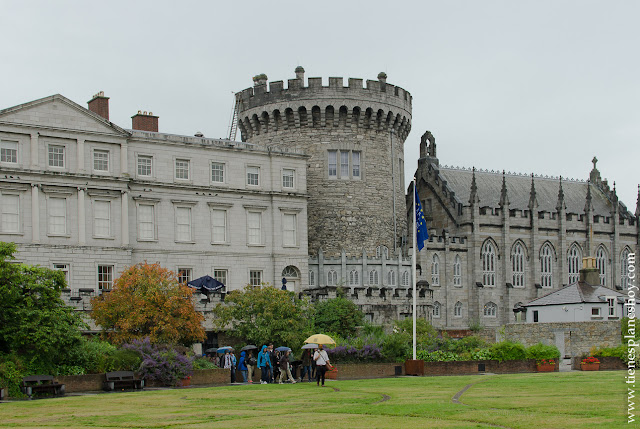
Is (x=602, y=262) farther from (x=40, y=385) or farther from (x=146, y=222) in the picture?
(x=40, y=385)

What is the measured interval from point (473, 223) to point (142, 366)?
136 feet

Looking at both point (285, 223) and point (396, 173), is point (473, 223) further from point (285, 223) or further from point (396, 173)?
point (285, 223)

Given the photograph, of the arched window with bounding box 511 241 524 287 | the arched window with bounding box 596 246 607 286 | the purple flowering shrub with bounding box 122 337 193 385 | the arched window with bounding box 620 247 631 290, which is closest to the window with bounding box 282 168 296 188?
the arched window with bounding box 511 241 524 287

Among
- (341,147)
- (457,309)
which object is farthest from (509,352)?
(457,309)

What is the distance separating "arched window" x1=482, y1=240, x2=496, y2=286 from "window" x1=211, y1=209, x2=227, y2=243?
23.4m

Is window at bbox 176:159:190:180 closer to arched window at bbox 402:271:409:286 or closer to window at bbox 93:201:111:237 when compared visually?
window at bbox 93:201:111:237

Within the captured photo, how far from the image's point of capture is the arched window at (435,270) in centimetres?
6919

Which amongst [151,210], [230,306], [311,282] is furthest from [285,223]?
[230,306]

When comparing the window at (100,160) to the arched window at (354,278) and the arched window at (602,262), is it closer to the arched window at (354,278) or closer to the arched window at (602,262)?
the arched window at (354,278)

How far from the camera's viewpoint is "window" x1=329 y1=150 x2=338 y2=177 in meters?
64.9

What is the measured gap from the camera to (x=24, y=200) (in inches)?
1982

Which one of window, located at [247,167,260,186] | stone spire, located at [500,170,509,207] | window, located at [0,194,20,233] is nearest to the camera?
window, located at [0,194,20,233]

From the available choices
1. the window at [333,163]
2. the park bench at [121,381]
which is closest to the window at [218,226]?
the window at [333,163]

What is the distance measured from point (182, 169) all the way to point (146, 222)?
3.87 meters
